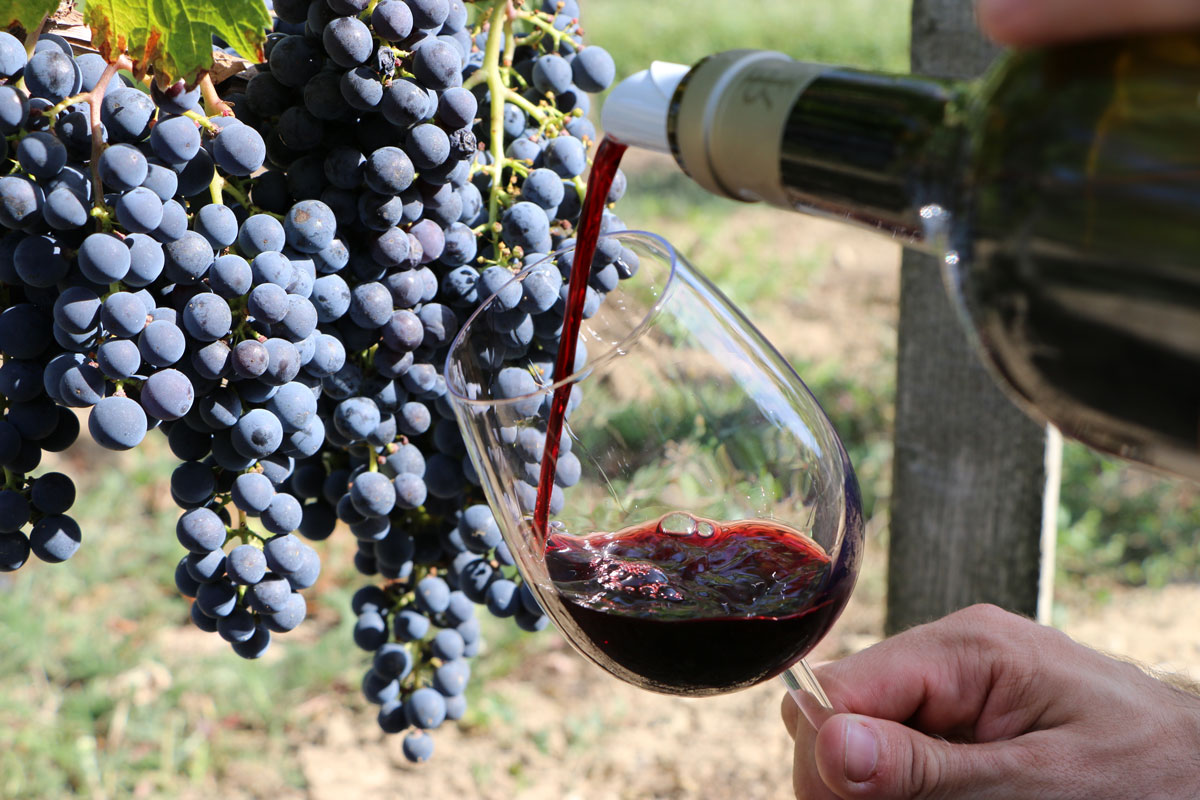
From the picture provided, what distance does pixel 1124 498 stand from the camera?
3.08 m

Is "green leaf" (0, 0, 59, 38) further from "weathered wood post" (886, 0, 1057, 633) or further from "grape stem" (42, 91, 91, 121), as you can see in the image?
"weathered wood post" (886, 0, 1057, 633)

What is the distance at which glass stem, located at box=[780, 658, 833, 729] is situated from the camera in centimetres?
93

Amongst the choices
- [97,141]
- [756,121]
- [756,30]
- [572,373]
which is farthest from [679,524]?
[756,30]

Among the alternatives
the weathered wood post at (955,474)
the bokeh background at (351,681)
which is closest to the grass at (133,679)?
the bokeh background at (351,681)

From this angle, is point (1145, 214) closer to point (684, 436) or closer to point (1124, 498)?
point (684, 436)

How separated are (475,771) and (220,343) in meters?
1.63

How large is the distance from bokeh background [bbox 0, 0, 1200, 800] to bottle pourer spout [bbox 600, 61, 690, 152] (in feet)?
5.70

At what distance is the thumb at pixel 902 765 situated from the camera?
812 mm

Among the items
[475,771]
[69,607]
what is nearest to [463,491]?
[475,771]

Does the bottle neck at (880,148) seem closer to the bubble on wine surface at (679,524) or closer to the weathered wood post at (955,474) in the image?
the bubble on wine surface at (679,524)

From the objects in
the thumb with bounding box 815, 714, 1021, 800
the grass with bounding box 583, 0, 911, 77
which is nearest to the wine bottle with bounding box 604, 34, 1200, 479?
the thumb with bounding box 815, 714, 1021, 800

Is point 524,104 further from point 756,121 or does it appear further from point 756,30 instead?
point 756,30

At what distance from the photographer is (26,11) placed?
0.66 metres

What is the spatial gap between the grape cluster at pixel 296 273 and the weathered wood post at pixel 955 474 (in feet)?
2.80
